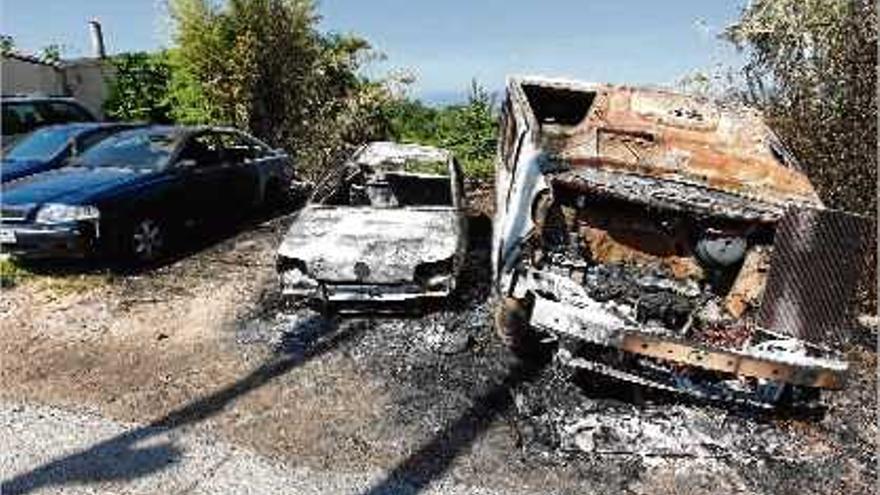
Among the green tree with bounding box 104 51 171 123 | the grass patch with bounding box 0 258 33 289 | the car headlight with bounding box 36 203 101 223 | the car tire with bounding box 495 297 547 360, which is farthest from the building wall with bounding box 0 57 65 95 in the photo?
the car tire with bounding box 495 297 547 360

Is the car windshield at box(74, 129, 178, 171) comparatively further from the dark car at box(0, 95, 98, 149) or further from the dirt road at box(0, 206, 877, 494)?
the dark car at box(0, 95, 98, 149)

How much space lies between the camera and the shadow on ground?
18.5ft

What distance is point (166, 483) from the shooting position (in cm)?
558

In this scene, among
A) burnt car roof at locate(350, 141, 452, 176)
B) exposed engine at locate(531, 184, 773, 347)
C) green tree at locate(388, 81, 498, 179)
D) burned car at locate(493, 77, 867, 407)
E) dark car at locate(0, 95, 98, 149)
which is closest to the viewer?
burned car at locate(493, 77, 867, 407)

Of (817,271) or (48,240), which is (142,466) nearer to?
(48,240)

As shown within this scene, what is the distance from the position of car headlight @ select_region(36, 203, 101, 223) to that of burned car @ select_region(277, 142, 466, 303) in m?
2.24

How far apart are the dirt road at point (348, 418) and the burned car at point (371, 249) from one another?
0.34m

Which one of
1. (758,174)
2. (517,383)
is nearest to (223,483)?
(517,383)

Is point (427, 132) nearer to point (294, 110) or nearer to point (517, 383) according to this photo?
point (294, 110)

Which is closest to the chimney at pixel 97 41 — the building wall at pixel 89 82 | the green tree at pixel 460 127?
the building wall at pixel 89 82

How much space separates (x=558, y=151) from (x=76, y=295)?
501 cm

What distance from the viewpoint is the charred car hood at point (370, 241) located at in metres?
8.00

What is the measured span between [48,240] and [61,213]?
0.30 m

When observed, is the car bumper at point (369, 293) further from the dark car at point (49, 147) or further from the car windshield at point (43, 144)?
the car windshield at point (43, 144)
